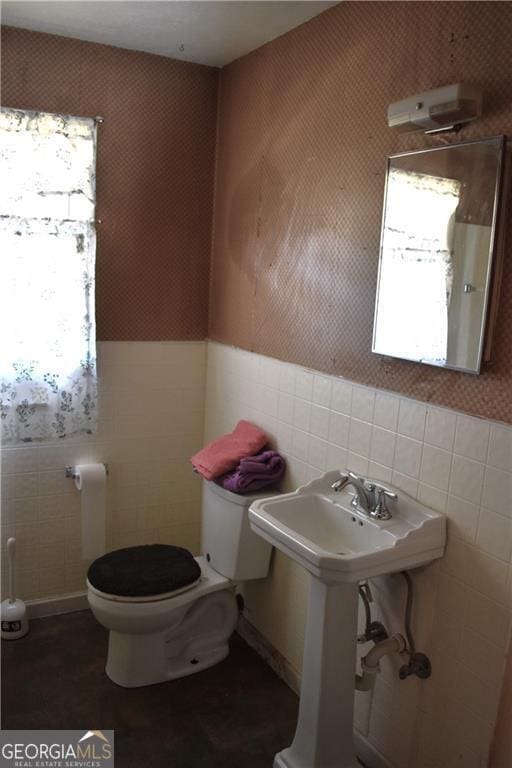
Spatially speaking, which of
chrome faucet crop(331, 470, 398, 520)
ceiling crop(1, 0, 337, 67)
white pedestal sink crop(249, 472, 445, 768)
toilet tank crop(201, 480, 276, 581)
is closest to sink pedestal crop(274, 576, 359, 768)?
white pedestal sink crop(249, 472, 445, 768)

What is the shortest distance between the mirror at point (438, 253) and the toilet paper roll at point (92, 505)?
1.44 meters

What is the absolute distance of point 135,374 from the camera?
9.69 feet

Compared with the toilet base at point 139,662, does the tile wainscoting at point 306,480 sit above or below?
above

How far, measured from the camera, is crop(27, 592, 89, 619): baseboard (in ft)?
9.43

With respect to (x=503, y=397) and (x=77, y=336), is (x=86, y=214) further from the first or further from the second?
(x=503, y=397)

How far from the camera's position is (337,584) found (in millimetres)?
1777

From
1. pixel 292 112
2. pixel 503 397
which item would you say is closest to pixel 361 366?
pixel 503 397

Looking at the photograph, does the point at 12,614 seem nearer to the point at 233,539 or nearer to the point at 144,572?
the point at 144,572

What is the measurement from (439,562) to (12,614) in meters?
1.78

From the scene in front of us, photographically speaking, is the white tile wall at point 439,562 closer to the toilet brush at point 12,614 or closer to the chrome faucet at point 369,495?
the chrome faucet at point 369,495

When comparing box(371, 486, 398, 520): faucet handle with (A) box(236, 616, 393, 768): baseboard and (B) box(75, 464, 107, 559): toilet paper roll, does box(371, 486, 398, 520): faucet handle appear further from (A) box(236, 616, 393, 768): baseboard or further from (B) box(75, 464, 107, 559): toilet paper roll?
(B) box(75, 464, 107, 559): toilet paper roll

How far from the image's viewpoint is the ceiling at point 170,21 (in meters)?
2.25

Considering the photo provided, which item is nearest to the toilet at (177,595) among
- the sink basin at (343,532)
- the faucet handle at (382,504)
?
the sink basin at (343,532)

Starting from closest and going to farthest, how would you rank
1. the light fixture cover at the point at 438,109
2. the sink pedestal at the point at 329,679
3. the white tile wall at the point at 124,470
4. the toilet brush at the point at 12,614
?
the light fixture cover at the point at 438,109, the sink pedestal at the point at 329,679, the toilet brush at the point at 12,614, the white tile wall at the point at 124,470
